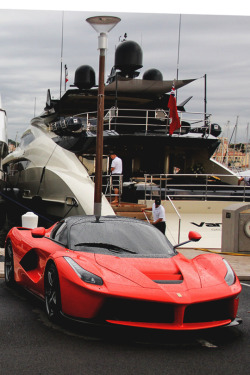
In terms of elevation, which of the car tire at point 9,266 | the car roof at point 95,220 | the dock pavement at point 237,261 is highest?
the car roof at point 95,220

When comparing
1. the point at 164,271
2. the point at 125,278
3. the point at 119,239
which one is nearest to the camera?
the point at 125,278

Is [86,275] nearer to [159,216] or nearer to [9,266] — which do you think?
[9,266]

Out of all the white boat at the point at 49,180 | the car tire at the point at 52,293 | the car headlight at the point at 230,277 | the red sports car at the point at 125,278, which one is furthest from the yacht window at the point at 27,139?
the car headlight at the point at 230,277

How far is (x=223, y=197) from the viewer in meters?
19.9

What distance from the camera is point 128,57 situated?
24000 millimetres

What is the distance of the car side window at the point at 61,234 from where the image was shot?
287 inches

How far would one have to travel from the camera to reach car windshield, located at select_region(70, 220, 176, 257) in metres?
6.96

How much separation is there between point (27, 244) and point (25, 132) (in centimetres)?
1535

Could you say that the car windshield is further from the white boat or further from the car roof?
the white boat

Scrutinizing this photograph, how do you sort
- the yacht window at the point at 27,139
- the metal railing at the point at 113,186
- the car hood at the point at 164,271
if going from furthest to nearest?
the yacht window at the point at 27,139 < the metal railing at the point at 113,186 < the car hood at the point at 164,271

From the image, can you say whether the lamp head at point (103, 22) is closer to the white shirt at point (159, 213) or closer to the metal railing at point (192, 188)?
the white shirt at point (159, 213)

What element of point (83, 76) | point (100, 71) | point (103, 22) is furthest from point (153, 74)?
point (103, 22)

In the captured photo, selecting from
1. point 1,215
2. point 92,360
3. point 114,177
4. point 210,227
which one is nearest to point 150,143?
point 114,177

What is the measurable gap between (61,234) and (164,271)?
5.85 feet
